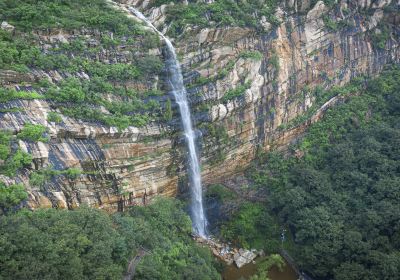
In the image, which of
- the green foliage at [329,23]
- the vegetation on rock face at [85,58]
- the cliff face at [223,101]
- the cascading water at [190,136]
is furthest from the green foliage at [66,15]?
the green foliage at [329,23]

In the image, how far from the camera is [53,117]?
16.8 m

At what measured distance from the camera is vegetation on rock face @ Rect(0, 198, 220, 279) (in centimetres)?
1270

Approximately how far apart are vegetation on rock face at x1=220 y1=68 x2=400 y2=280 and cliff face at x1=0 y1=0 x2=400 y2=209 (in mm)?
1413

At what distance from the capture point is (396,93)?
25.6 m

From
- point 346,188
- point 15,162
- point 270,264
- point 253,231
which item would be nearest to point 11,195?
point 15,162

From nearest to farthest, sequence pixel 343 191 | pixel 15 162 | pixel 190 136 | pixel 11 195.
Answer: pixel 11 195, pixel 15 162, pixel 343 191, pixel 190 136

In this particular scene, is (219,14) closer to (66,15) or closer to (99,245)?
(66,15)

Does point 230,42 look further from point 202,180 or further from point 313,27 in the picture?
point 202,180

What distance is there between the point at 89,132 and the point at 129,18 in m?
7.63

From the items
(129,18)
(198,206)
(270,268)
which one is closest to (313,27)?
(129,18)

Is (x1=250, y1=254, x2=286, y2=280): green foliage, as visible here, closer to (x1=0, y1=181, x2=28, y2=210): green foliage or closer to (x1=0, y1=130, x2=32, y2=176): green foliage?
(x1=0, y1=181, x2=28, y2=210): green foliage

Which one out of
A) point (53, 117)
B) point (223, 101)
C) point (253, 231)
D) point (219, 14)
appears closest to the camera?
point (53, 117)

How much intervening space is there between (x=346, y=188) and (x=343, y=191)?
291 mm

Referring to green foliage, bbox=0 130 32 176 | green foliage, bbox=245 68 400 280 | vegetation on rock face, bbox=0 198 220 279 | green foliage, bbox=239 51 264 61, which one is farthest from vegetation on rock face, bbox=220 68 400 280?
green foliage, bbox=0 130 32 176
